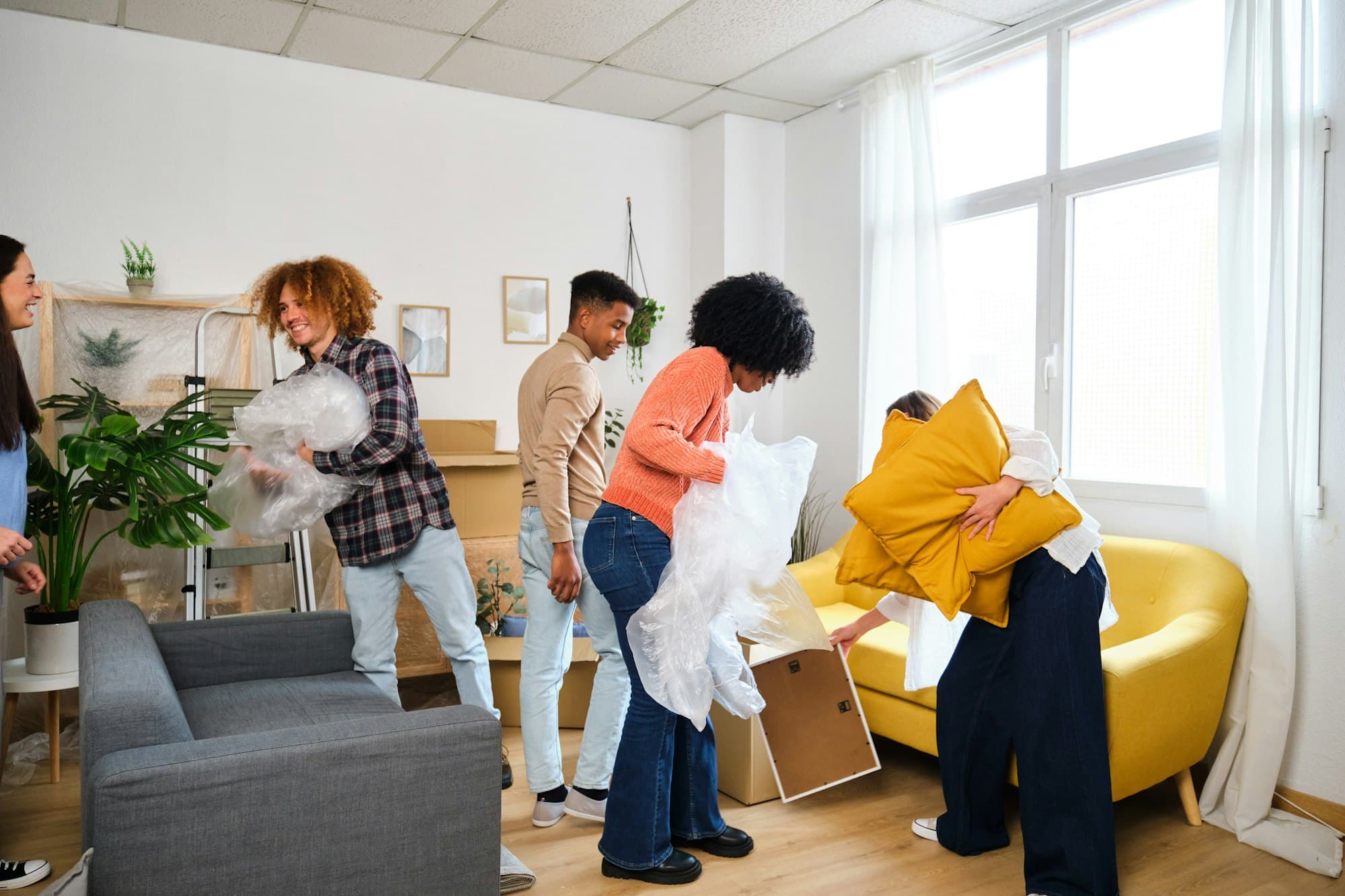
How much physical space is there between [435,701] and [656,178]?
2.69 meters

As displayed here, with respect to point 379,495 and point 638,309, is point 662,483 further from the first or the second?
point 638,309

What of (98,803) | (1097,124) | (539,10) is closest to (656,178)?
(539,10)

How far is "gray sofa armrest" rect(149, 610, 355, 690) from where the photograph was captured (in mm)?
2521

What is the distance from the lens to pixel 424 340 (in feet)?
13.7

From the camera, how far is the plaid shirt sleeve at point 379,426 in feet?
7.97

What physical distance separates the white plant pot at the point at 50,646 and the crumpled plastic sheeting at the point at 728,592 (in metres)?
1.92

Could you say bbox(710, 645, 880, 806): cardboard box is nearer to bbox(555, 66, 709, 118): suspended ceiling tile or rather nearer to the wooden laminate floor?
the wooden laminate floor

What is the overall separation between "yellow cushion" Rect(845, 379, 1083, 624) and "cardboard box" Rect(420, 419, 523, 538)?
1.90 metres

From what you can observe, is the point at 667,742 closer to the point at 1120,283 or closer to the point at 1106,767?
the point at 1106,767

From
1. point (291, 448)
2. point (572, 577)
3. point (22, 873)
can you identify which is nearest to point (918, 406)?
point (572, 577)

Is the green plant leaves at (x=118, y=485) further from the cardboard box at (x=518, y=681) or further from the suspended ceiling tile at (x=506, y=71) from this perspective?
the suspended ceiling tile at (x=506, y=71)

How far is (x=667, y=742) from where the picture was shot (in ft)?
7.27

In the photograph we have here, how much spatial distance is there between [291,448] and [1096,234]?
2750 mm

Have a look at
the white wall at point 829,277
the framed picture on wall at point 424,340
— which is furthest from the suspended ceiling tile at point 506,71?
the white wall at point 829,277
